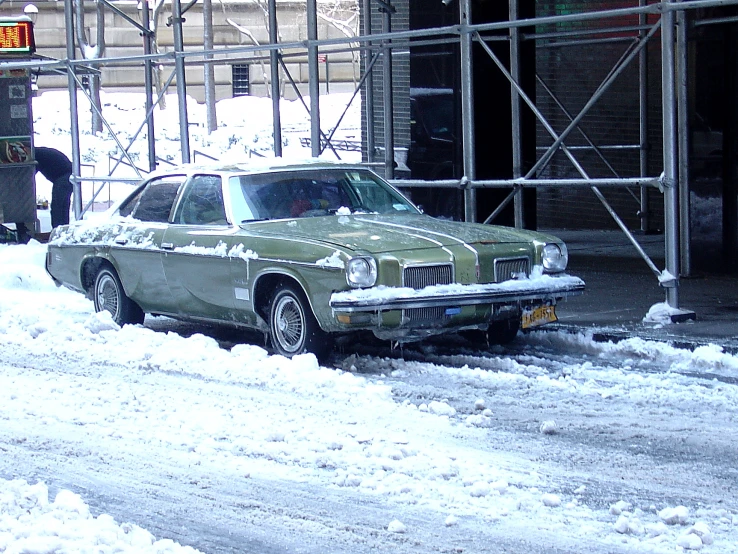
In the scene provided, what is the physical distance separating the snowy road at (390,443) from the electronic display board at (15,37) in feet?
28.2

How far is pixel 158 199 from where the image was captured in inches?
409

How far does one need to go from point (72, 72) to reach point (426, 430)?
1099 centimetres

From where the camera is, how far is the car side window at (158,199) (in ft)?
33.5

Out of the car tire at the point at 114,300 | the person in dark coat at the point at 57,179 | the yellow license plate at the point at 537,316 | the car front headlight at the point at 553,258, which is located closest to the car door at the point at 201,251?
the car tire at the point at 114,300

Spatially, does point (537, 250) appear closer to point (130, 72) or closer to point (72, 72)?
point (72, 72)

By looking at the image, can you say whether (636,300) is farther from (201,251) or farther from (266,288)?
(201,251)

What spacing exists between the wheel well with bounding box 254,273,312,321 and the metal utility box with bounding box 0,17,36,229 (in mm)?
9527

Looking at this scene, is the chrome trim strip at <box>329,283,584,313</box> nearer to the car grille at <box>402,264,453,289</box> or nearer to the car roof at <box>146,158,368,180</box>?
the car grille at <box>402,264,453,289</box>

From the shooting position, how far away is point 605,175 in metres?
17.4

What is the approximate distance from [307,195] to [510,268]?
1802 mm

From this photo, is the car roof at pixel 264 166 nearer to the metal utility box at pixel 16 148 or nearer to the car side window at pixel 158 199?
the car side window at pixel 158 199

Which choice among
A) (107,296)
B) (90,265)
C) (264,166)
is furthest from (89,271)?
(264,166)

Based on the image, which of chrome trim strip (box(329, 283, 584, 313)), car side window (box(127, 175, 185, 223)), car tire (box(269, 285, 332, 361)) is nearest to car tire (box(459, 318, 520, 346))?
chrome trim strip (box(329, 283, 584, 313))

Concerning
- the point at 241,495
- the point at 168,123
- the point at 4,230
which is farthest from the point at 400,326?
the point at 168,123
